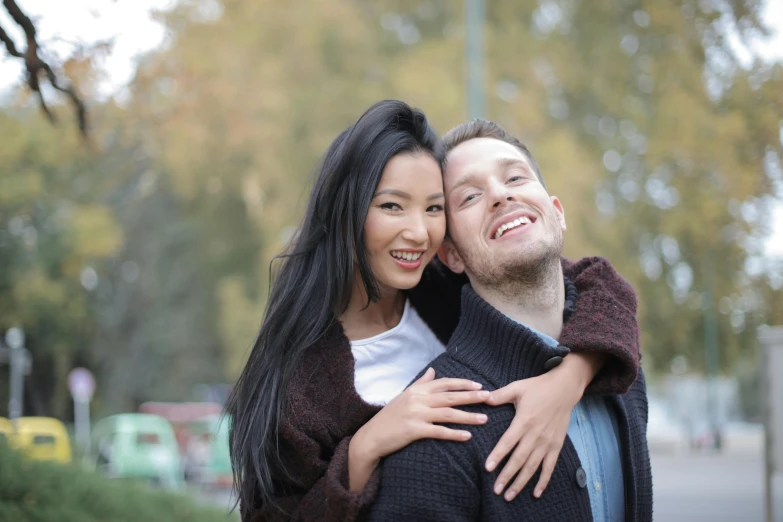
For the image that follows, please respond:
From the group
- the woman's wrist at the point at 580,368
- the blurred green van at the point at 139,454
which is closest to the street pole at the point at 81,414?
the blurred green van at the point at 139,454

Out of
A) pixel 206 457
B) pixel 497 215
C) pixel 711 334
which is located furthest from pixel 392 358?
pixel 711 334

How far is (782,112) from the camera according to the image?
387 inches

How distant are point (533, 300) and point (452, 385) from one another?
445 millimetres

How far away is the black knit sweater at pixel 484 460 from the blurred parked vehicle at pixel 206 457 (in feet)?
48.2

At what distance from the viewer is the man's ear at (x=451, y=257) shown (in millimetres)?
3055

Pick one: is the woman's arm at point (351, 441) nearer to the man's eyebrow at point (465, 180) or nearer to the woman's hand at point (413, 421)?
the woman's hand at point (413, 421)

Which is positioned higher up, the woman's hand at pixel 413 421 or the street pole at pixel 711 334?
the street pole at pixel 711 334

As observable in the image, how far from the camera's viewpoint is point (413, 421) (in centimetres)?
244

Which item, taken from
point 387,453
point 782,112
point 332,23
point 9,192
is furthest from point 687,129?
point 387,453

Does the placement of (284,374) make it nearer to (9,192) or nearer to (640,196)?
(9,192)

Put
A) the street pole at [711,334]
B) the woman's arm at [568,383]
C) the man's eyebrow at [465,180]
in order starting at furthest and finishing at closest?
the street pole at [711,334] < the man's eyebrow at [465,180] < the woman's arm at [568,383]

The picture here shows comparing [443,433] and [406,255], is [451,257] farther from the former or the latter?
A: [443,433]

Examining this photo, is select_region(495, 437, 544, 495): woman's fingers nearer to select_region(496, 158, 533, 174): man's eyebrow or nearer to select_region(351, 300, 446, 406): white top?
select_region(351, 300, 446, 406): white top

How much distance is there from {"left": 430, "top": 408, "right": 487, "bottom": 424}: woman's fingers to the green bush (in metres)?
2.66
